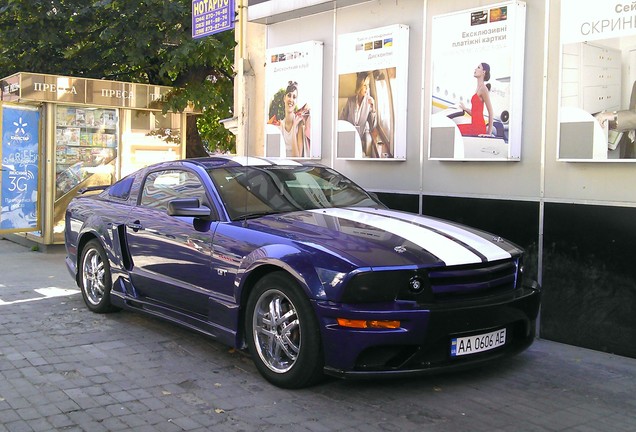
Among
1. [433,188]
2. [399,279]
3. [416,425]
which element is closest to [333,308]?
[399,279]

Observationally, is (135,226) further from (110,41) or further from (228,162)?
(110,41)

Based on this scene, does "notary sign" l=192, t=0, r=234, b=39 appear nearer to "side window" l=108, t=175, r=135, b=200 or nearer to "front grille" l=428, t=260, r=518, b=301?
"side window" l=108, t=175, r=135, b=200

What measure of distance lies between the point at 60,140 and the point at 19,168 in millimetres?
814

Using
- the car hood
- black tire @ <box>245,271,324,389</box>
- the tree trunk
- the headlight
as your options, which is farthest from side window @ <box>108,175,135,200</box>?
the tree trunk

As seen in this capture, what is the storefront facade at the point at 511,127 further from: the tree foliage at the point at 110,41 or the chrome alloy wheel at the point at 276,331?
the tree foliage at the point at 110,41

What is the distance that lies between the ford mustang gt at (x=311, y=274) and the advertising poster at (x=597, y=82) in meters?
1.32

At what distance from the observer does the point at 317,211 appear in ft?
18.6

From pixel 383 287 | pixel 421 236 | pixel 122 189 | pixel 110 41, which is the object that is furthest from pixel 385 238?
pixel 110 41

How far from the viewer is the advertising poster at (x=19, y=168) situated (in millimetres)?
11641

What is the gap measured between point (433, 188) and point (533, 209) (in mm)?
1299

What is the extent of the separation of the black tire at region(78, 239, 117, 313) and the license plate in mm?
3654

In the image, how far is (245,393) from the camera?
15.5 feet

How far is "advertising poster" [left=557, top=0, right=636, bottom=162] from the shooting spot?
5730mm

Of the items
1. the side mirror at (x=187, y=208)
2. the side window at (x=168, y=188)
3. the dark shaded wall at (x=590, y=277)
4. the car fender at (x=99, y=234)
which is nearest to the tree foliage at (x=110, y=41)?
the car fender at (x=99, y=234)
